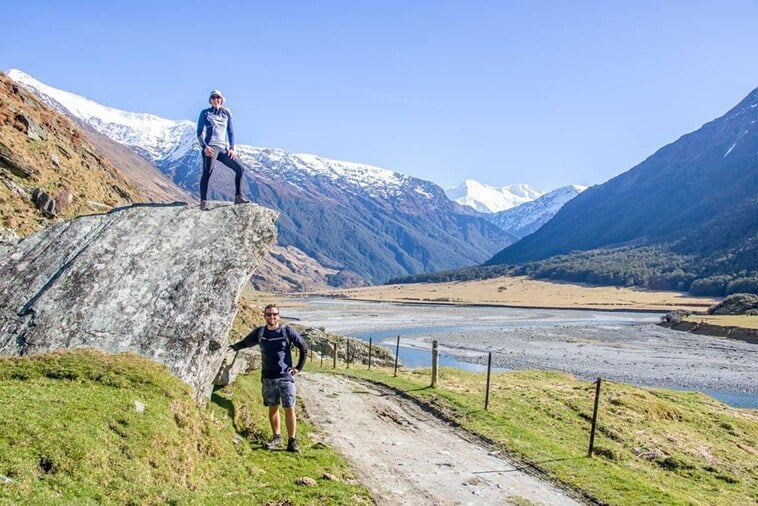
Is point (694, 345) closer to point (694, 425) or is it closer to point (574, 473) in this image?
point (694, 425)

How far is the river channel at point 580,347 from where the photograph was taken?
56500mm

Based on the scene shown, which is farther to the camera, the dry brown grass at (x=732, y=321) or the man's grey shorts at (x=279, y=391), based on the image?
the dry brown grass at (x=732, y=321)

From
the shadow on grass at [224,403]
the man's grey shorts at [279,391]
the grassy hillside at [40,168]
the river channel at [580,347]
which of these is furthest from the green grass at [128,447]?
the river channel at [580,347]

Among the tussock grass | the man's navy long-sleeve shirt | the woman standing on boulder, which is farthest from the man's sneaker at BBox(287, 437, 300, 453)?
the tussock grass

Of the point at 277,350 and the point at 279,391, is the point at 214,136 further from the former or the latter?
the point at 279,391

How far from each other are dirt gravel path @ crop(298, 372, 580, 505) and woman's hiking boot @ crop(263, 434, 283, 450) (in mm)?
2078

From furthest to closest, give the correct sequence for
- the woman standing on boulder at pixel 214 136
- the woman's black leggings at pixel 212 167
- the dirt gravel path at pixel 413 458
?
the woman's black leggings at pixel 212 167
the woman standing on boulder at pixel 214 136
the dirt gravel path at pixel 413 458

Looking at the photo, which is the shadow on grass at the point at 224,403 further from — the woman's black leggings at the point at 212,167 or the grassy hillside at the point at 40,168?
the grassy hillside at the point at 40,168

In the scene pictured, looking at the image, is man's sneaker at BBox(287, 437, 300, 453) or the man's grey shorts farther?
man's sneaker at BBox(287, 437, 300, 453)

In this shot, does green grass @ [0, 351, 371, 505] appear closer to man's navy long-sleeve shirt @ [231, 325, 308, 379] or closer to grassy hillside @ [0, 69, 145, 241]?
man's navy long-sleeve shirt @ [231, 325, 308, 379]

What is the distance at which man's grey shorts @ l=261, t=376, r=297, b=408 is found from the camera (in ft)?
43.0

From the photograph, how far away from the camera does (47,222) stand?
27719 millimetres

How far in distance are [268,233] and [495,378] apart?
71.1ft

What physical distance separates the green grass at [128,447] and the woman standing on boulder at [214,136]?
25.1 feet
